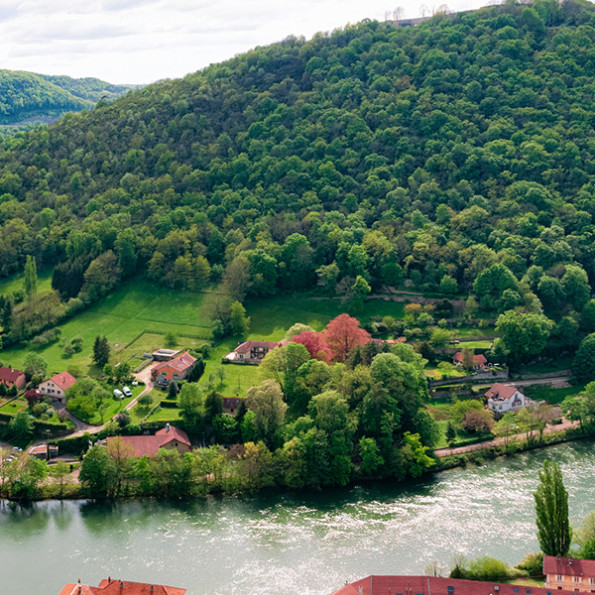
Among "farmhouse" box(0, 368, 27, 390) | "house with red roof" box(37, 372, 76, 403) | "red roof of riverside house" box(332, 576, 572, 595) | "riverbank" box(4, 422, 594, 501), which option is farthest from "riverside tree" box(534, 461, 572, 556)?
"farmhouse" box(0, 368, 27, 390)

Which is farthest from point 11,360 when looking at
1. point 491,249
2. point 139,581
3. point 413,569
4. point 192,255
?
point 491,249

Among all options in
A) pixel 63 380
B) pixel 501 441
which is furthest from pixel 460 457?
pixel 63 380

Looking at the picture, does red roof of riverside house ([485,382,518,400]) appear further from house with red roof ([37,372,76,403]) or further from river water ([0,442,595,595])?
house with red roof ([37,372,76,403])

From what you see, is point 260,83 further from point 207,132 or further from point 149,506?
point 149,506

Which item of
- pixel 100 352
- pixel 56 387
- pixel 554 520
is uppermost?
pixel 100 352

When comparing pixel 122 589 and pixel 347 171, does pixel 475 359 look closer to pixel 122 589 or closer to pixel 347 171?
pixel 347 171

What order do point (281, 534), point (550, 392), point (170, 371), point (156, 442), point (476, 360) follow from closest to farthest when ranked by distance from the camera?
point (281, 534), point (156, 442), point (170, 371), point (550, 392), point (476, 360)
